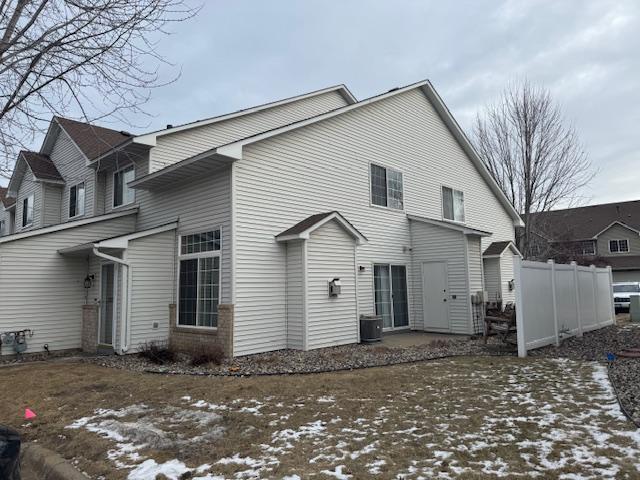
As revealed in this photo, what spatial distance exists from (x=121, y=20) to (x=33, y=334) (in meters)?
9.48

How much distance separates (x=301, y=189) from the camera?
487 inches

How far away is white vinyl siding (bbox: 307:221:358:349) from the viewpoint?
1120cm

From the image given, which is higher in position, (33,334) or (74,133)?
(74,133)

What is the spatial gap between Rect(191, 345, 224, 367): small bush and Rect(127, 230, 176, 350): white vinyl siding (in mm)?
2019

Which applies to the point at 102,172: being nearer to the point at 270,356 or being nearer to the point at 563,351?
the point at 270,356

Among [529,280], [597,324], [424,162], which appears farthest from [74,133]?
[597,324]

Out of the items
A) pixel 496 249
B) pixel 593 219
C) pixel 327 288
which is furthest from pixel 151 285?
pixel 593 219

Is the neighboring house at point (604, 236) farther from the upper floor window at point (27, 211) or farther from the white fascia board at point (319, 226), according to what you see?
the upper floor window at point (27, 211)

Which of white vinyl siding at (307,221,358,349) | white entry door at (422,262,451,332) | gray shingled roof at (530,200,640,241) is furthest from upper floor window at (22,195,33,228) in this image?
gray shingled roof at (530,200,640,241)

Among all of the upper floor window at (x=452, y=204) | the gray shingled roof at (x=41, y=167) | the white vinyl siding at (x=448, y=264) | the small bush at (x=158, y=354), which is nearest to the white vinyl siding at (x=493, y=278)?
the white vinyl siding at (x=448, y=264)

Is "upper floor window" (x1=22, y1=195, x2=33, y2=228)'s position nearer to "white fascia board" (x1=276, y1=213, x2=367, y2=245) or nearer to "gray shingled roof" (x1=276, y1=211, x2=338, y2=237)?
"gray shingled roof" (x1=276, y1=211, x2=338, y2=237)

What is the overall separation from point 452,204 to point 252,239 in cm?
1012

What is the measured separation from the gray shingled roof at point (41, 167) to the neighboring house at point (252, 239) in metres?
0.09

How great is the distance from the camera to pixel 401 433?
4.88 metres
